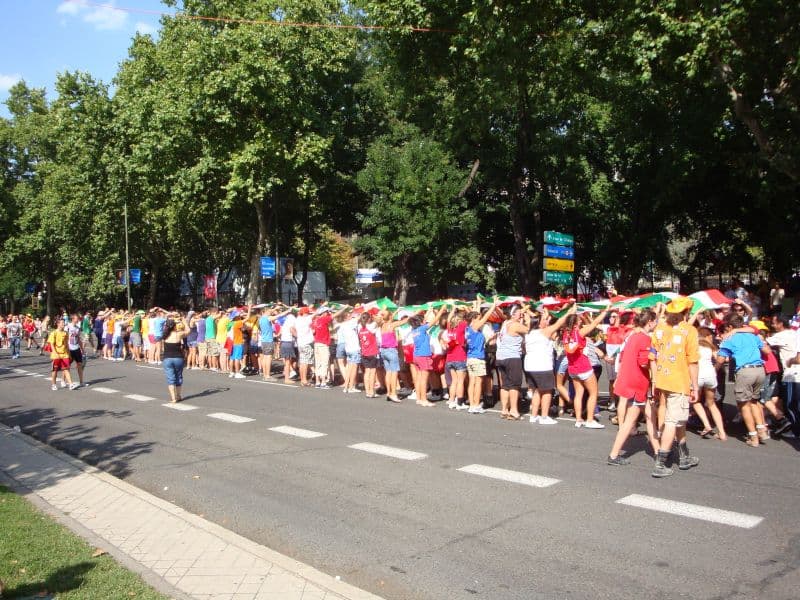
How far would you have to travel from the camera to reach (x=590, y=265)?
113 ft

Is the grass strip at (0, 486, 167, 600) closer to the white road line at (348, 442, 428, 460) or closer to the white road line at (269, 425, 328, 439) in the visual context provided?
the white road line at (348, 442, 428, 460)

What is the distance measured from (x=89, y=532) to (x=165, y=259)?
4682cm

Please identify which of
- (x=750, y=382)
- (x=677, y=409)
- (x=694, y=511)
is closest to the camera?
(x=694, y=511)

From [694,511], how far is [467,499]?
1974 millimetres

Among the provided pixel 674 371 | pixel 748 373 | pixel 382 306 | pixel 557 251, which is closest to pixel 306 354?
pixel 382 306

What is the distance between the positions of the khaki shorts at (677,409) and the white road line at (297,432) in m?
4.84

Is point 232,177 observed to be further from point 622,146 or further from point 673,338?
point 673,338

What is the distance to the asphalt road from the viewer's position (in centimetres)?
488

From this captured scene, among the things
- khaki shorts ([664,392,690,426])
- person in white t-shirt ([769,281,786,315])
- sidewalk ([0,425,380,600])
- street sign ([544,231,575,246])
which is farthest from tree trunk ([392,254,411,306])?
khaki shorts ([664,392,690,426])

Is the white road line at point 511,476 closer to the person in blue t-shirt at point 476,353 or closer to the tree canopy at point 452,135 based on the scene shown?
the person in blue t-shirt at point 476,353

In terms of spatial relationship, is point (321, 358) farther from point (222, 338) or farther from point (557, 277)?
point (557, 277)

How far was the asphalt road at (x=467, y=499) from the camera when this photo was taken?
16.0 ft

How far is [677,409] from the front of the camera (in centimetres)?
716

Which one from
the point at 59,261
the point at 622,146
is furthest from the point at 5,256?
the point at 622,146
